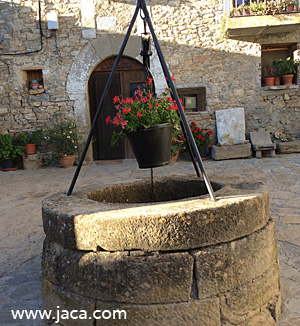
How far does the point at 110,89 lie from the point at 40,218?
5008 mm

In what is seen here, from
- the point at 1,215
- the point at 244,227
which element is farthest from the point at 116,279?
the point at 1,215

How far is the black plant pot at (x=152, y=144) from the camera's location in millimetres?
2228

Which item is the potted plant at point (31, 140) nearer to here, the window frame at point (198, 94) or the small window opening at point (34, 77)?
the small window opening at point (34, 77)

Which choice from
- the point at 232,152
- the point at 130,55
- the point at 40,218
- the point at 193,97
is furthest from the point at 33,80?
the point at 40,218

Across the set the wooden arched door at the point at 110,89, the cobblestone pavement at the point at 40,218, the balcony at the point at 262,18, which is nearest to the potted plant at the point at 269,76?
the balcony at the point at 262,18

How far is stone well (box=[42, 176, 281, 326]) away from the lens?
61.7 inches

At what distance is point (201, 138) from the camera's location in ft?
25.4

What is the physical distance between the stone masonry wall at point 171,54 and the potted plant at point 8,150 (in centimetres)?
77

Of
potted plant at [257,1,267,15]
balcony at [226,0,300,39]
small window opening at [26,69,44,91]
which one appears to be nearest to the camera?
balcony at [226,0,300,39]

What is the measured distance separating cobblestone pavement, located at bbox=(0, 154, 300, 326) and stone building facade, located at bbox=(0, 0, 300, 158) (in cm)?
137

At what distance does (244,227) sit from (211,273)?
284 mm

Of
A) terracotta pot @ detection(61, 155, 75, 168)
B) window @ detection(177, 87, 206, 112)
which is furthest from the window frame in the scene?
terracotta pot @ detection(61, 155, 75, 168)

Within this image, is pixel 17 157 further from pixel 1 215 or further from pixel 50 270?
A: pixel 50 270

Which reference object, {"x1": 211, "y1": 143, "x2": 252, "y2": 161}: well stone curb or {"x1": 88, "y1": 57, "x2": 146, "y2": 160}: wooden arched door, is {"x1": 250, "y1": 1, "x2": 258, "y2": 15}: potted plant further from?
{"x1": 211, "y1": 143, "x2": 252, "y2": 161}: well stone curb
